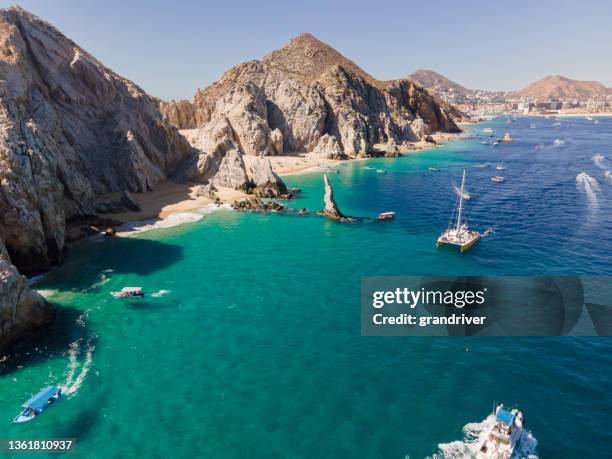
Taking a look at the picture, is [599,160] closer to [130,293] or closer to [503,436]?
[503,436]

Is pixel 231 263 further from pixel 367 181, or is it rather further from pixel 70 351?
pixel 367 181

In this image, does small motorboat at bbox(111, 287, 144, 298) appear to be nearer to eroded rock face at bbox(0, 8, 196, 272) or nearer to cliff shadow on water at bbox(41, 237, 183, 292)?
cliff shadow on water at bbox(41, 237, 183, 292)

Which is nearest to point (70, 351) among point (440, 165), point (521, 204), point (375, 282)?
point (375, 282)

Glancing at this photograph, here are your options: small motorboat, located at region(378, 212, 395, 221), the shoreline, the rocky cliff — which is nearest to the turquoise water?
the rocky cliff

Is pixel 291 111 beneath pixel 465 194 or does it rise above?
above

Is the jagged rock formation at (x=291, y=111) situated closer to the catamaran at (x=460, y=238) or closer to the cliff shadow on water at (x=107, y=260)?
the cliff shadow on water at (x=107, y=260)

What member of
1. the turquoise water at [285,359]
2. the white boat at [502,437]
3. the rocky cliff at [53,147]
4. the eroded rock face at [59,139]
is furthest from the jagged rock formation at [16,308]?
the white boat at [502,437]

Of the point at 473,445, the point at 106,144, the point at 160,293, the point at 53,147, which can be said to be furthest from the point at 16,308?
the point at 106,144
